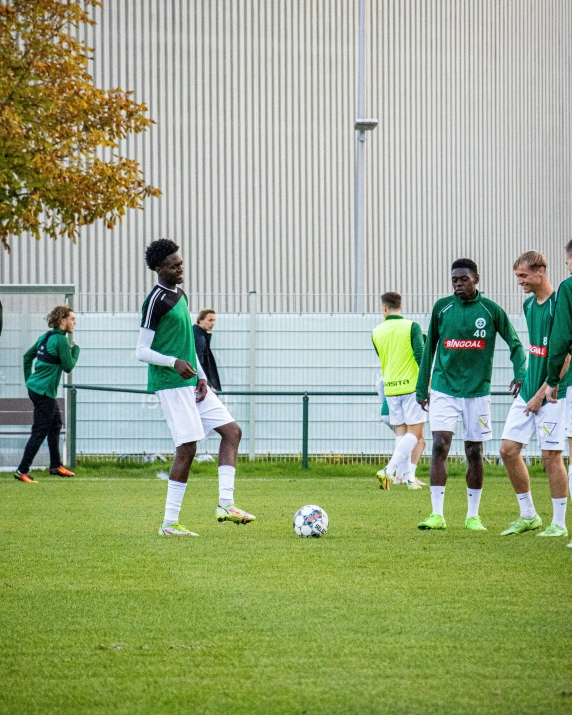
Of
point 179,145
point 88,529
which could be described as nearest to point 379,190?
point 179,145

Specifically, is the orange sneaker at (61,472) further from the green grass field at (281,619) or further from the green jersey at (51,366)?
the green grass field at (281,619)

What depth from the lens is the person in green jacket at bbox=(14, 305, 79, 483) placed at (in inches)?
613

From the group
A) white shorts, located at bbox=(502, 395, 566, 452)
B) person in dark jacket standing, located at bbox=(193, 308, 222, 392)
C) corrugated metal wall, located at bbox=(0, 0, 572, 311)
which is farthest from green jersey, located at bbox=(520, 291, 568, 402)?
corrugated metal wall, located at bbox=(0, 0, 572, 311)

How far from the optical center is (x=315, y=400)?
1833cm

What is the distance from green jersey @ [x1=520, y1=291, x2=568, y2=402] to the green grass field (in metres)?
1.16

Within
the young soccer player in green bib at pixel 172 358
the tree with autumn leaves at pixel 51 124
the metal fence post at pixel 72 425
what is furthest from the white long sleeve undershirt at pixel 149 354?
the metal fence post at pixel 72 425

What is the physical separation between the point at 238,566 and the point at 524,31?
22805 millimetres

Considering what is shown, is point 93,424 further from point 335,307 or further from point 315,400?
point 335,307

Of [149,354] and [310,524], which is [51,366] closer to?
[149,354]

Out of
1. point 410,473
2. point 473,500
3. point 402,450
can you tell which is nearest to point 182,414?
point 473,500

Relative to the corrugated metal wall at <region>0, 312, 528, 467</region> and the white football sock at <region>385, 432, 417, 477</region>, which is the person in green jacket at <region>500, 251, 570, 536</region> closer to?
the white football sock at <region>385, 432, 417, 477</region>

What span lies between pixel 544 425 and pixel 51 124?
33.8ft

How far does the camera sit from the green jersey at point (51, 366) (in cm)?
1557

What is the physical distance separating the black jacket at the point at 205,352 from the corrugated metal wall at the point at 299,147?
7426mm
